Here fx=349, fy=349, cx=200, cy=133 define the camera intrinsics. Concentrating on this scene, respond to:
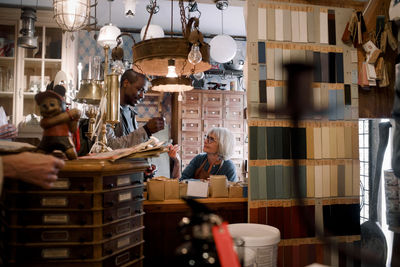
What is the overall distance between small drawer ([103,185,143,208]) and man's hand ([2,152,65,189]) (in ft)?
1.18

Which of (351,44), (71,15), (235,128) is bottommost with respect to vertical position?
(235,128)

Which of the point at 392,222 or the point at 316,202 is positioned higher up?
the point at 316,202

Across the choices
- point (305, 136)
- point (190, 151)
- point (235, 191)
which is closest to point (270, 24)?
point (305, 136)

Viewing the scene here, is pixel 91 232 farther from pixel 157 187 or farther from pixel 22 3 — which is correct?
pixel 22 3

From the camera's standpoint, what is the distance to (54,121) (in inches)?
58.1

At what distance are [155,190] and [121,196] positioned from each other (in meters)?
0.92

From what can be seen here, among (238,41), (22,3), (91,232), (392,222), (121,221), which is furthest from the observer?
(238,41)

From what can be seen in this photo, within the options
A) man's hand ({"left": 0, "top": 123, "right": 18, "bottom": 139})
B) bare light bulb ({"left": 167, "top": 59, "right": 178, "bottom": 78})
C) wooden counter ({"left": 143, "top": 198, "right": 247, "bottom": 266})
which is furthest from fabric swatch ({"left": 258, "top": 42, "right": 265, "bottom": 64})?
man's hand ({"left": 0, "top": 123, "right": 18, "bottom": 139})

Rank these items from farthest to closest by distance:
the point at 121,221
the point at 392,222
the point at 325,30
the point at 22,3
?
the point at 22,3
the point at 392,222
the point at 325,30
the point at 121,221

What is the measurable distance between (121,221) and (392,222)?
9.05ft

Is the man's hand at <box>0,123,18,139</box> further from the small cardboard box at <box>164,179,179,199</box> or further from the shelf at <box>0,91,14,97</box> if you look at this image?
the shelf at <box>0,91,14,97</box>

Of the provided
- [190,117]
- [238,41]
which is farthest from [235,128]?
[238,41]

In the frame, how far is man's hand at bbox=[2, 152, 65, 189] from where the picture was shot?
1.23m

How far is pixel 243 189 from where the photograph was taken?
270 cm
